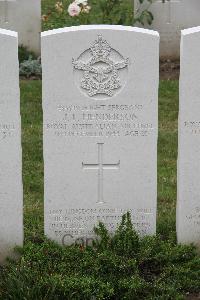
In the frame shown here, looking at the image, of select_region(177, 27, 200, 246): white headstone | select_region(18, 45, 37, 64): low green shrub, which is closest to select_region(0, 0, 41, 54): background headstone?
select_region(18, 45, 37, 64): low green shrub

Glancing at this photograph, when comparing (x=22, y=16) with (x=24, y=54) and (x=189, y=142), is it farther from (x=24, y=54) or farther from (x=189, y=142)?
(x=189, y=142)

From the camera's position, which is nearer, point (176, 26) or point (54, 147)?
point (54, 147)

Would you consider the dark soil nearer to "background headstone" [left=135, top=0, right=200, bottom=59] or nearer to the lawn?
the lawn

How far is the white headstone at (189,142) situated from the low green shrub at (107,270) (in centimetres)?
19

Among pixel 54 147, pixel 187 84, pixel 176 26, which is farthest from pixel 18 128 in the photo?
pixel 176 26

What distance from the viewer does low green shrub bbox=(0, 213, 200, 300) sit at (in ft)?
16.2

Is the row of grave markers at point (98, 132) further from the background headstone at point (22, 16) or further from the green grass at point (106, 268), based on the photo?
the background headstone at point (22, 16)

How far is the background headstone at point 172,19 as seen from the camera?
11.4 m

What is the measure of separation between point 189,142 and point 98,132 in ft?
2.13

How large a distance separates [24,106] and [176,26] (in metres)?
3.31

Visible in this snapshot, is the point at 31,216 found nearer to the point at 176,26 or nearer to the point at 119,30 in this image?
the point at 119,30

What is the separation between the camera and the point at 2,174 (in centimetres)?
541

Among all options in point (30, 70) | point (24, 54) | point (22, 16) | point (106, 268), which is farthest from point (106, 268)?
point (22, 16)

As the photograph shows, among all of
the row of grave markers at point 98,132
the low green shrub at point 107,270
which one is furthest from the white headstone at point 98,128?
the low green shrub at point 107,270
